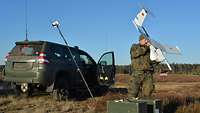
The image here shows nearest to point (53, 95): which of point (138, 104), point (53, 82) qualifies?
point (53, 82)

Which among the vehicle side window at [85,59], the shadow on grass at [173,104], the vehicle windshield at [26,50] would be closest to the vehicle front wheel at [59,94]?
the vehicle windshield at [26,50]

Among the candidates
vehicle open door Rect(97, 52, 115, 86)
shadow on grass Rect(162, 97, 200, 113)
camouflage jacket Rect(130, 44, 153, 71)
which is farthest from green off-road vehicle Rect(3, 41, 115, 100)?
camouflage jacket Rect(130, 44, 153, 71)

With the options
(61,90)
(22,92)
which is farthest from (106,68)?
(22,92)

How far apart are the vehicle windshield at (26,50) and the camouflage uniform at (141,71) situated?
448 cm

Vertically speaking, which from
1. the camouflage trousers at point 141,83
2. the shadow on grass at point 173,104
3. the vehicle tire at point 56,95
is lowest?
the shadow on grass at point 173,104

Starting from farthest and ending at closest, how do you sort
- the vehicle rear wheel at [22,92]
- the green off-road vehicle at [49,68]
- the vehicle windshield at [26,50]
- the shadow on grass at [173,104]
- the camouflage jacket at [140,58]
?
the vehicle rear wheel at [22,92] < the vehicle windshield at [26,50] < the green off-road vehicle at [49,68] < the shadow on grass at [173,104] < the camouflage jacket at [140,58]

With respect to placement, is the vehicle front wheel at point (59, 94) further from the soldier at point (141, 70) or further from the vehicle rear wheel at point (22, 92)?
the soldier at point (141, 70)

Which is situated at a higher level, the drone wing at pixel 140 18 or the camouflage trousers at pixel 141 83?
the drone wing at pixel 140 18

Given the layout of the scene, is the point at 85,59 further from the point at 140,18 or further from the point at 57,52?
the point at 140,18

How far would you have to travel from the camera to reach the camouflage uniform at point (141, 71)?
10500 millimetres

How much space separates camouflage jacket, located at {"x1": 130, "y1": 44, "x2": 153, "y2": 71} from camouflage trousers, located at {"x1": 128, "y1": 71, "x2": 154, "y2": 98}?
115 millimetres

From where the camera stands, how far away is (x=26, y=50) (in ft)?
47.7

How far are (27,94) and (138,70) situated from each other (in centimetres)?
571

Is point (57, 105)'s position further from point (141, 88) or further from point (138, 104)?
point (138, 104)
